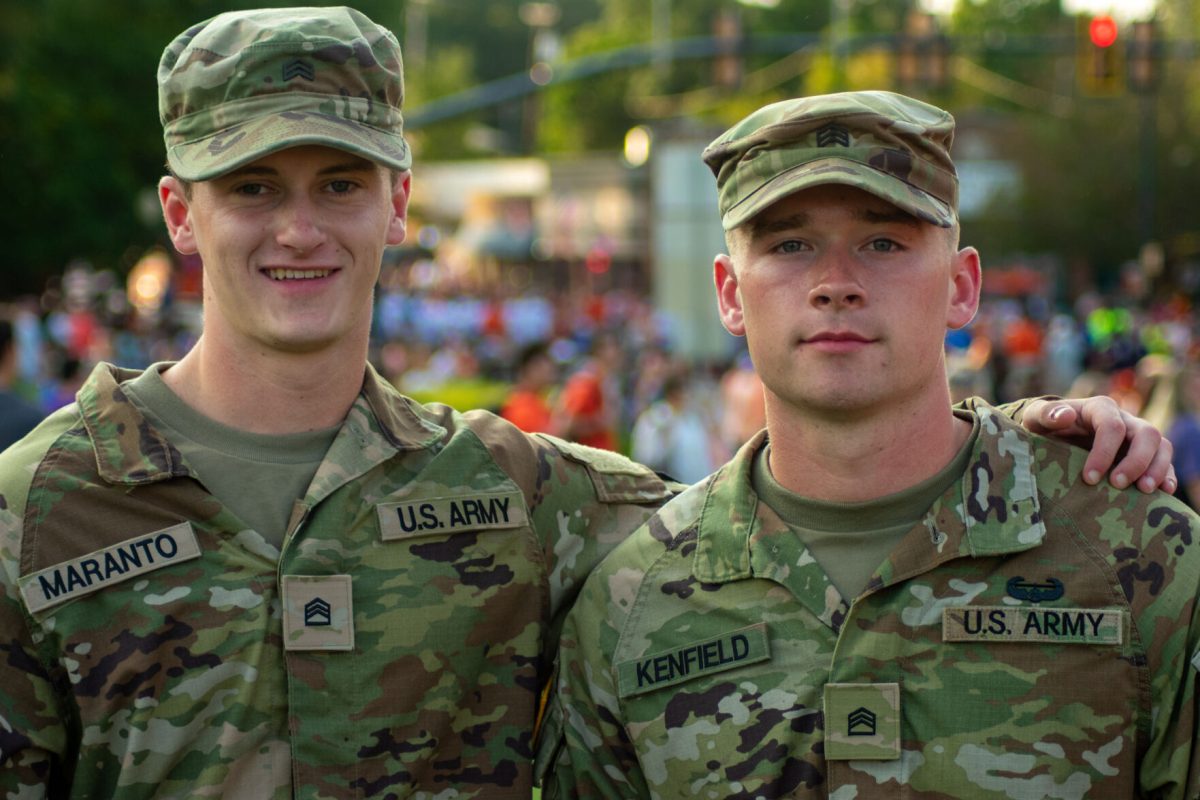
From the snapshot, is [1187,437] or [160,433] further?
[1187,437]

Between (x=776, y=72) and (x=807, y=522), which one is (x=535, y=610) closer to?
(x=807, y=522)

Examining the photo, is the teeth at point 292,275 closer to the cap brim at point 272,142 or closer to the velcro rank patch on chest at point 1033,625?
the cap brim at point 272,142

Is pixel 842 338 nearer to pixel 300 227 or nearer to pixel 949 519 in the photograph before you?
pixel 949 519

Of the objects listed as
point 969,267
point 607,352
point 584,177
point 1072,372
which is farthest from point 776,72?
point 969,267

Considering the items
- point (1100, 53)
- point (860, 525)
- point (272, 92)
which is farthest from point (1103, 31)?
point (272, 92)

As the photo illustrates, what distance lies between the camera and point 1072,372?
965 inches

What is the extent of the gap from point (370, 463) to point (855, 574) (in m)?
1.09

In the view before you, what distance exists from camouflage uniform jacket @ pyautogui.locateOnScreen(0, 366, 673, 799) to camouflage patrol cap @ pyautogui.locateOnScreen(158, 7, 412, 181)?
0.59m

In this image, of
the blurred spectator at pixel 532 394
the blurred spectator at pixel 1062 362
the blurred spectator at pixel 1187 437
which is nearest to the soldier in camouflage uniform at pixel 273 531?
the blurred spectator at pixel 1187 437

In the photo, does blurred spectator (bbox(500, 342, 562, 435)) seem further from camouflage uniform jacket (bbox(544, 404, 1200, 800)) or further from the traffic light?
the traffic light

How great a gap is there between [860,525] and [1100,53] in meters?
20.7

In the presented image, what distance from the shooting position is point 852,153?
3.25 metres

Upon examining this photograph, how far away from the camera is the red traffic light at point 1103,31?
71.9ft

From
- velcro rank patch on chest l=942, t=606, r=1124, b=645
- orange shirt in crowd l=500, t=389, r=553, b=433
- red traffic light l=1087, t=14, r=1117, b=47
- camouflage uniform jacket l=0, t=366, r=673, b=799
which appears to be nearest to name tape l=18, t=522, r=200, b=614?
camouflage uniform jacket l=0, t=366, r=673, b=799
